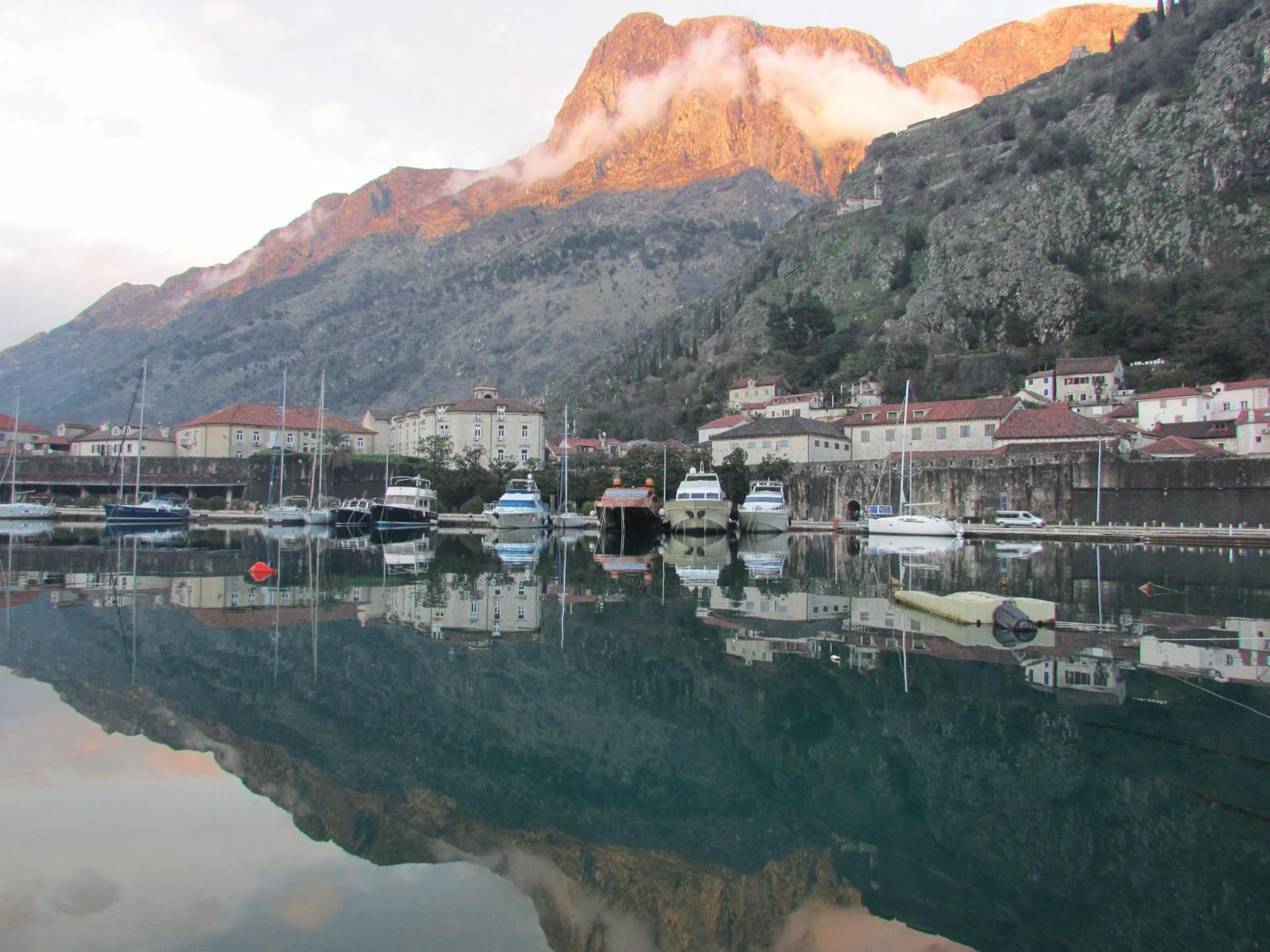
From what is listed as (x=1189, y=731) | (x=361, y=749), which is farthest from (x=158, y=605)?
(x=1189, y=731)

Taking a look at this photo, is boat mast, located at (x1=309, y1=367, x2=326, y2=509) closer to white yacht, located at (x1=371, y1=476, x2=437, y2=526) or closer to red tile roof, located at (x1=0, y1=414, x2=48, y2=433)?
white yacht, located at (x1=371, y1=476, x2=437, y2=526)

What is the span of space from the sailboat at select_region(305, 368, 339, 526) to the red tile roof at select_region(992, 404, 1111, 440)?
44.0m

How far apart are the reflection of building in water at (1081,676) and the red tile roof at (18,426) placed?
91.8 metres

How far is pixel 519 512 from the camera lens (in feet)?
173

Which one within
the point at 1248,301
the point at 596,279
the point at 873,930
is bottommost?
the point at 873,930

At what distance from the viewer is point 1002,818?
7664 mm

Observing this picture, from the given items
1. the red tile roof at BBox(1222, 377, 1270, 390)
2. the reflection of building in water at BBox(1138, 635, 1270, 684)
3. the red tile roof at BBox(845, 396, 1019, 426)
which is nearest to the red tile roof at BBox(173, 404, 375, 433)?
the red tile roof at BBox(845, 396, 1019, 426)

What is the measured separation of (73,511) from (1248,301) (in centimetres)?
A: 9336

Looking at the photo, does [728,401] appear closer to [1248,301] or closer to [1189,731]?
[1248,301]

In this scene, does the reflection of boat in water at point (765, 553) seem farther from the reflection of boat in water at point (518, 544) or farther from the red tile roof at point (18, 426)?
the red tile roof at point (18, 426)

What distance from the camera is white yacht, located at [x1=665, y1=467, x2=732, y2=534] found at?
50094mm

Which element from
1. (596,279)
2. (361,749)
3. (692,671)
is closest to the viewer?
(361,749)

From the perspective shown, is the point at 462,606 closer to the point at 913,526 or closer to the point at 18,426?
the point at 913,526

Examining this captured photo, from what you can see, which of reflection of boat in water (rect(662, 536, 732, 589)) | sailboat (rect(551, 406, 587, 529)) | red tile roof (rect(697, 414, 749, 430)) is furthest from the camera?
red tile roof (rect(697, 414, 749, 430))
